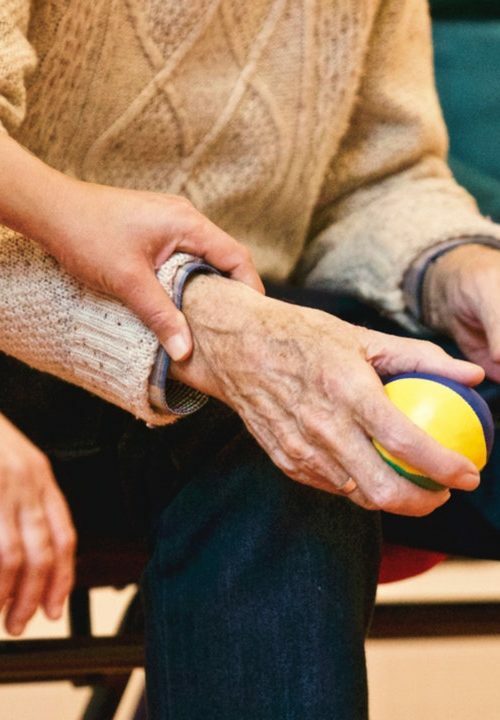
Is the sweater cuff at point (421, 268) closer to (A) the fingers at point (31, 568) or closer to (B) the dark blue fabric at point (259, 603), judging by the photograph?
(B) the dark blue fabric at point (259, 603)

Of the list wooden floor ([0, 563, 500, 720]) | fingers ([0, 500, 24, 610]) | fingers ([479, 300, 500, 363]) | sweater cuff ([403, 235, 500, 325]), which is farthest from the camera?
wooden floor ([0, 563, 500, 720])

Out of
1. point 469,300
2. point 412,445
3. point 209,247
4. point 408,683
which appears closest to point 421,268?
point 469,300

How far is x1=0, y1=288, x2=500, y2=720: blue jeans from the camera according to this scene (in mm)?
648

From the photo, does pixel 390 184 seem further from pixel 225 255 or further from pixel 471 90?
pixel 225 255

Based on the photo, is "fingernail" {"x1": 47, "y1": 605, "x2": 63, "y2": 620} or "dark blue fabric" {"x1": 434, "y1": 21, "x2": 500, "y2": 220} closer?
"fingernail" {"x1": 47, "y1": 605, "x2": 63, "y2": 620}

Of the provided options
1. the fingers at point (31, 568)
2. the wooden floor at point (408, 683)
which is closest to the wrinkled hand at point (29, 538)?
the fingers at point (31, 568)

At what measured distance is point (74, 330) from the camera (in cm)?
72

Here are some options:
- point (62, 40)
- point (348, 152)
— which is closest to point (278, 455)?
point (62, 40)

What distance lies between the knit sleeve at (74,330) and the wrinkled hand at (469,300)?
31 cm

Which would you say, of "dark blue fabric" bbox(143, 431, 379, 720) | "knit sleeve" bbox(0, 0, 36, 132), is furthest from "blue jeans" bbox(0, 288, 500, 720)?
"knit sleeve" bbox(0, 0, 36, 132)

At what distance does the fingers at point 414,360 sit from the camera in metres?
0.60

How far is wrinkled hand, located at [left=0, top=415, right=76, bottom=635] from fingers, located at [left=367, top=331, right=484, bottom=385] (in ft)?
0.73

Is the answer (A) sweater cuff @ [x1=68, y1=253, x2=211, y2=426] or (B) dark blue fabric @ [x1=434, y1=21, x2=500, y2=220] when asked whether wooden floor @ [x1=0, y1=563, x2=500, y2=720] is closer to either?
(B) dark blue fabric @ [x1=434, y1=21, x2=500, y2=220]

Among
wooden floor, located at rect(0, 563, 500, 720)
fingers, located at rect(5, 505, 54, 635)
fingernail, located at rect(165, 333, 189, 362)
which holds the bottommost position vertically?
wooden floor, located at rect(0, 563, 500, 720)
